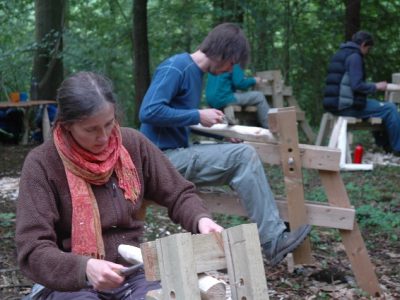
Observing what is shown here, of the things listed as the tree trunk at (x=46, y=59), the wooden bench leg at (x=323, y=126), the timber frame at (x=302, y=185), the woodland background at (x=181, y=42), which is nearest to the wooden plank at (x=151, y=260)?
the timber frame at (x=302, y=185)

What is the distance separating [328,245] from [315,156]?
1.40m

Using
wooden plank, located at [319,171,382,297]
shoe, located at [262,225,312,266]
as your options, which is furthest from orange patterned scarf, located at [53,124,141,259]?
wooden plank, located at [319,171,382,297]

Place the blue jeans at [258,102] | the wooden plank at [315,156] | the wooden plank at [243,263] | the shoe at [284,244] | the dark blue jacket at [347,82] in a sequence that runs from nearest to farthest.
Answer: the wooden plank at [243,263], the wooden plank at [315,156], the shoe at [284,244], the dark blue jacket at [347,82], the blue jeans at [258,102]

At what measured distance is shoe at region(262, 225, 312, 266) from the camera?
12.3ft

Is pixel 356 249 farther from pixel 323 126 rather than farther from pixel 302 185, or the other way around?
pixel 323 126

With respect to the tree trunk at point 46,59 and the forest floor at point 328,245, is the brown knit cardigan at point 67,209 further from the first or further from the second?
the tree trunk at point 46,59

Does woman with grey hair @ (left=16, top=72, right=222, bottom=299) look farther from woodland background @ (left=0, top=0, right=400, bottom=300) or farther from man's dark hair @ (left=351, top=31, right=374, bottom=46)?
man's dark hair @ (left=351, top=31, right=374, bottom=46)

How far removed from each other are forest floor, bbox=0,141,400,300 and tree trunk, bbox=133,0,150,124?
354cm

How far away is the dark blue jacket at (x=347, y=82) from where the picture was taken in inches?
327

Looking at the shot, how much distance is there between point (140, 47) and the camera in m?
10.4

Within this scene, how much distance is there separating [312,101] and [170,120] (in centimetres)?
970

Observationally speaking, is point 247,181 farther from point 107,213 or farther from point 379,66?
point 379,66

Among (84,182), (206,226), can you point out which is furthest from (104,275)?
(206,226)

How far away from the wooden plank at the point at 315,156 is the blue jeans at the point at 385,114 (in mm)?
4950
